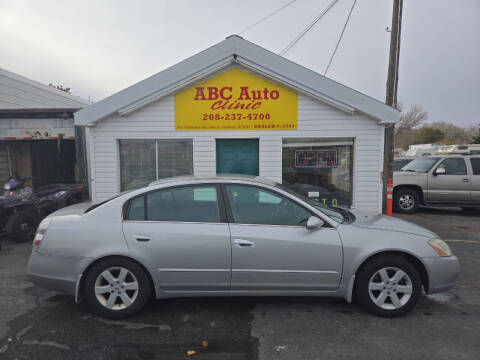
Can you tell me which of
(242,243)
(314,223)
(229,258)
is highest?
(314,223)

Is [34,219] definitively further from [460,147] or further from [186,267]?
[460,147]

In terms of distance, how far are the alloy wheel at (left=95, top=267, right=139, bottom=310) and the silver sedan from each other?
0.4 inches

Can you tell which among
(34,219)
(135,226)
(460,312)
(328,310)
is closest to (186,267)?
(135,226)

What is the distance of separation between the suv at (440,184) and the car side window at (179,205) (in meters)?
7.88

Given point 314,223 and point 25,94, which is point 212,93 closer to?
point 314,223

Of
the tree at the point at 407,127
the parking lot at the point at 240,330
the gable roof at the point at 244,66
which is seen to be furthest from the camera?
the tree at the point at 407,127

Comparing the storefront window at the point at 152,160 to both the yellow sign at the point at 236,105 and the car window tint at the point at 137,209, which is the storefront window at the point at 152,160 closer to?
the yellow sign at the point at 236,105

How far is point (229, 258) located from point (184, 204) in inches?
30.7

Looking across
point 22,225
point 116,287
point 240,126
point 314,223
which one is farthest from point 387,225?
point 22,225

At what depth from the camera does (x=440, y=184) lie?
8984mm

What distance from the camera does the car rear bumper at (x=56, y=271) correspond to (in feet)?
10.3

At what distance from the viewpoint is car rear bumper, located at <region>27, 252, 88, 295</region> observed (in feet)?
10.3

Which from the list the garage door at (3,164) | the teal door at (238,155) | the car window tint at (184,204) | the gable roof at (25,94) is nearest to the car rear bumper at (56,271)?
the car window tint at (184,204)

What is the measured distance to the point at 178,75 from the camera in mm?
6781
